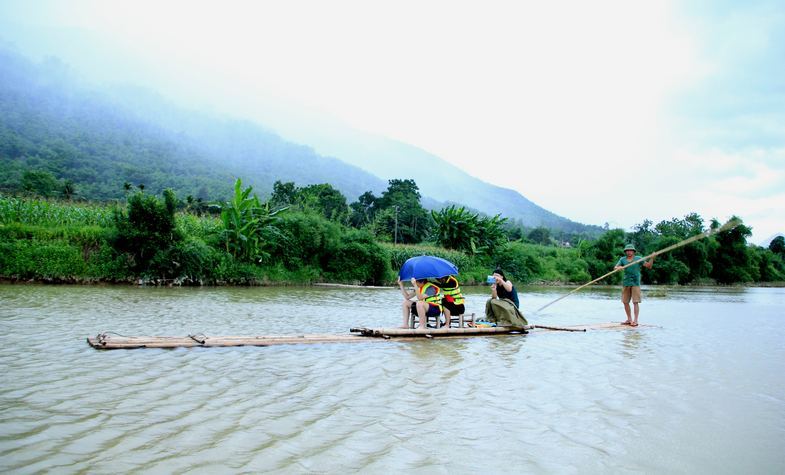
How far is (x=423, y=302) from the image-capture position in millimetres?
8812

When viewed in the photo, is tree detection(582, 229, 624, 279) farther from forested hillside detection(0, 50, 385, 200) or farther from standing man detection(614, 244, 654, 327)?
forested hillside detection(0, 50, 385, 200)

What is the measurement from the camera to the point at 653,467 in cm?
361

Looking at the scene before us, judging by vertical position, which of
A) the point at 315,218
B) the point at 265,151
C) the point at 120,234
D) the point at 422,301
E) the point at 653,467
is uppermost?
the point at 265,151

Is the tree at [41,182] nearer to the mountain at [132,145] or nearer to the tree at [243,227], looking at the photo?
the mountain at [132,145]

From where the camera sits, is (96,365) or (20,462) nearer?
(20,462)

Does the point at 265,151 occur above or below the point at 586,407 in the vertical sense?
above

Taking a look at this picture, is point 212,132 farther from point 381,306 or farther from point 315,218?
point 381,306

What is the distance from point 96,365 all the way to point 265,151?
541 feet

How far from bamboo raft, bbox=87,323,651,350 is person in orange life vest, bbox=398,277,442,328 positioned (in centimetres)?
39

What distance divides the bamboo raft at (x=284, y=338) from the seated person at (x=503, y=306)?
21 cm

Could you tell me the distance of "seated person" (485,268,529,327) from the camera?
31.8 feet

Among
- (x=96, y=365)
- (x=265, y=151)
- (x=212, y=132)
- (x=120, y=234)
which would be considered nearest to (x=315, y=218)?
(x=120, y=234)

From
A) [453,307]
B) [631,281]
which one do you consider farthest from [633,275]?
[453,307]

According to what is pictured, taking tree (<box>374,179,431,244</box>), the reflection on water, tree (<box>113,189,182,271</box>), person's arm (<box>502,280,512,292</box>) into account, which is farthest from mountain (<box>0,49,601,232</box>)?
the reflection on water
